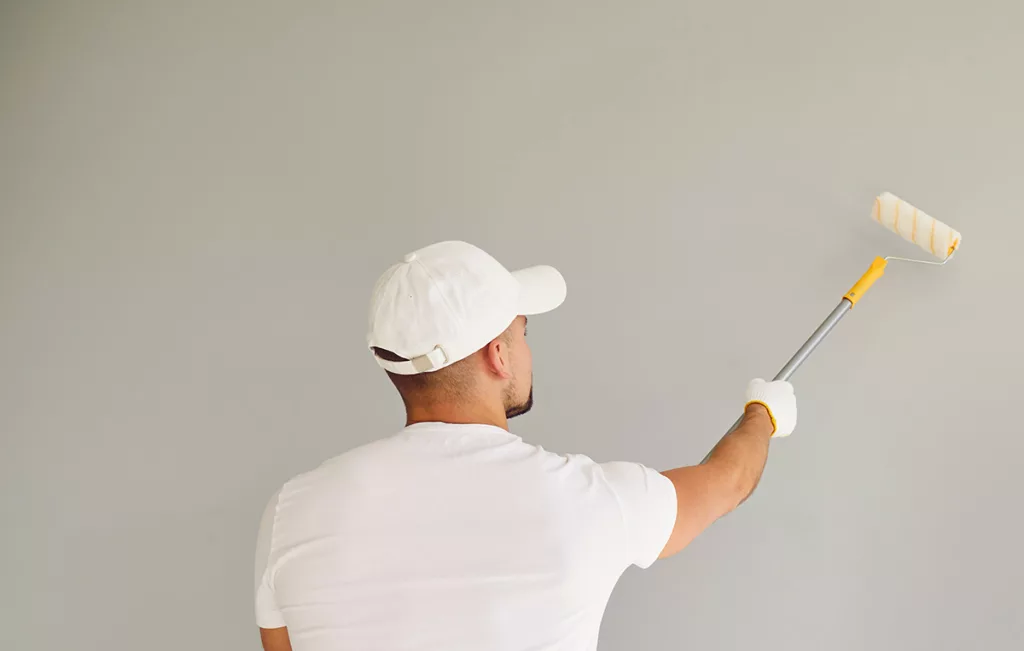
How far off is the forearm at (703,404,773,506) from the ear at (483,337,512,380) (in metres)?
0.30

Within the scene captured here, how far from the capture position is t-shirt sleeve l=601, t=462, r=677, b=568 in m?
1.02

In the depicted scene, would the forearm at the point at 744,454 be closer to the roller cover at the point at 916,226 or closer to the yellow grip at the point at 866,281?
the yellow grip at the point at 866,281

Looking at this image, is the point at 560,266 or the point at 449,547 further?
the point at 560,266

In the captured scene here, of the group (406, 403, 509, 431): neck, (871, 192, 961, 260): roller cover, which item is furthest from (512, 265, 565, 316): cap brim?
(871, 192, 961, 260): roller cover

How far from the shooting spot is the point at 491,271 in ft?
3.69

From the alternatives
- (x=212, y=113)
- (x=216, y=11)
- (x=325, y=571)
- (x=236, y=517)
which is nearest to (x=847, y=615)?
(x=325, y=571)

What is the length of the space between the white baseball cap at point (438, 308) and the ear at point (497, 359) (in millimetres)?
14

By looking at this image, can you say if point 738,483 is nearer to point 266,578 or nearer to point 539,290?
point 539,290

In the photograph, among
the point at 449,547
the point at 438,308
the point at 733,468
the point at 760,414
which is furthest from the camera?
the point at 760,414

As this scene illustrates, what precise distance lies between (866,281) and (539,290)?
1.76ft

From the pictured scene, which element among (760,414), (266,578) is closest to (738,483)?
(760,414)

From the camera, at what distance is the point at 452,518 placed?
0.98 metres

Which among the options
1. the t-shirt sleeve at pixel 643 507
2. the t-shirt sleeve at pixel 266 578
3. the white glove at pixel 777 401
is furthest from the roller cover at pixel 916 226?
the t-shirt sleeve at pixel 266 578

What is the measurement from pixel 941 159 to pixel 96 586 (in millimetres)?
1893
